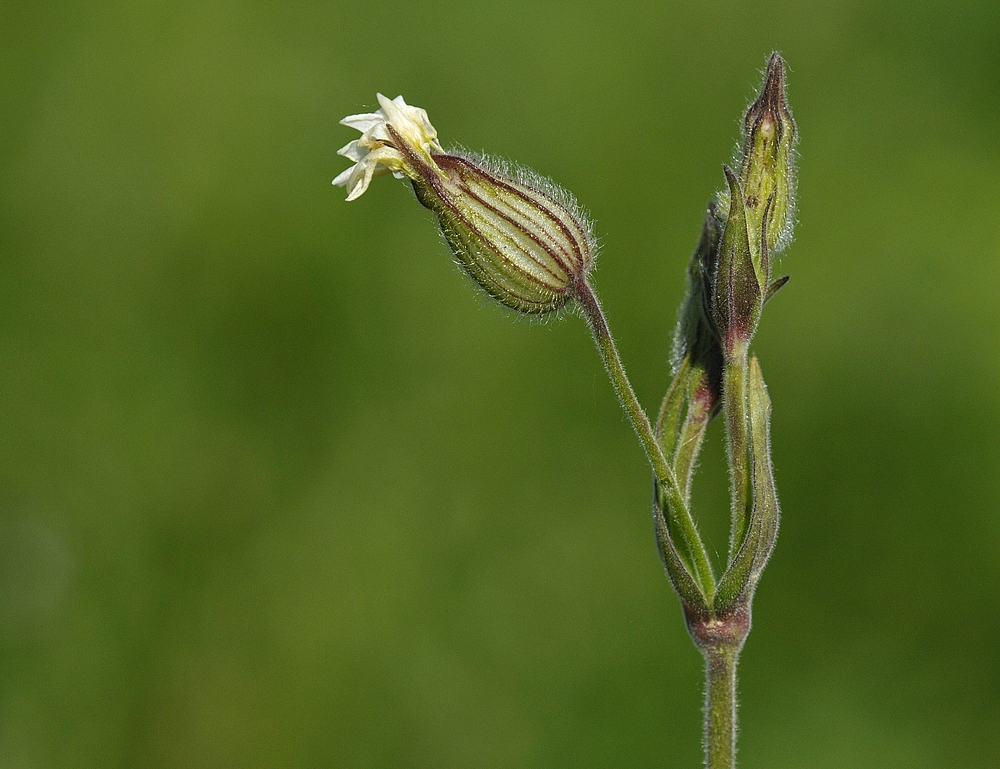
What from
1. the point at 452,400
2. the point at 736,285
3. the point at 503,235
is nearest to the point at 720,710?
the point at 736,285

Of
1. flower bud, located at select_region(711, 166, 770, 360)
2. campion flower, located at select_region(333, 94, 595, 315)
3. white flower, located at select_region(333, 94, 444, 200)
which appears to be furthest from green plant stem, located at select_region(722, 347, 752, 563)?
white flower, located at select_region(333, 94, 444, 200)

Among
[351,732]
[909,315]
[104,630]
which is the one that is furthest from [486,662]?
[909,315]

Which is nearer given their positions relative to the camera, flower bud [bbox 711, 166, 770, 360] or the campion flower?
flower bud [bbox 711, 166, 770, 360]

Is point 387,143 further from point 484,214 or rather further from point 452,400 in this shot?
point 452,400

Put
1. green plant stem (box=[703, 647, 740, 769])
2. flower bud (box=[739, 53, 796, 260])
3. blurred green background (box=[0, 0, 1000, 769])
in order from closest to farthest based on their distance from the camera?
green plant stem (box=[703, 647, 740, 769]) → flower bud (box=[739, 53, 796, 260]) → blurred green background (box=[0, 0, 1000, 769])

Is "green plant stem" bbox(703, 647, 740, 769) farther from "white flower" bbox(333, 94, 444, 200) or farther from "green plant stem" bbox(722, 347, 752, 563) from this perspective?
"white flower" bbox(333, 94, 444, 200)

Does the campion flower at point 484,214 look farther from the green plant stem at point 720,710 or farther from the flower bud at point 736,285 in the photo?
the green plant stem at point 720,710
